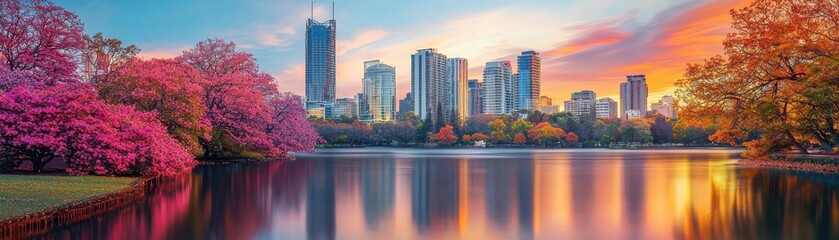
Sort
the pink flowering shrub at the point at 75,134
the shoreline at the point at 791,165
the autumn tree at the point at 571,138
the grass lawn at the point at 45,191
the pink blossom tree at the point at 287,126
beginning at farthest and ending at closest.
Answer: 1. the autumn tree at the point at 571,138
2. the pink blossom tree at the point at 287,126
3. the shoreline at the point at 791,165
4. the pink flowering shrub at the point at 75,134
5. the grass lawn at the point at 45,191

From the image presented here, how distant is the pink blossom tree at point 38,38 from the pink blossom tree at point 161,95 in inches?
82.9

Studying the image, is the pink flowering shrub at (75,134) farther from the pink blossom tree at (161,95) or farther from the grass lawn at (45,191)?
the pink blossom tree at (161,95)

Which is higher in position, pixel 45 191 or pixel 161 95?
pixel 161 95

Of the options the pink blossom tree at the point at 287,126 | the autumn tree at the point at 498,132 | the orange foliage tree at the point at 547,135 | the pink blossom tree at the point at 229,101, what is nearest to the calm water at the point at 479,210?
the pink blossom tree at the point at 229,101

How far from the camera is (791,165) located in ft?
95.9

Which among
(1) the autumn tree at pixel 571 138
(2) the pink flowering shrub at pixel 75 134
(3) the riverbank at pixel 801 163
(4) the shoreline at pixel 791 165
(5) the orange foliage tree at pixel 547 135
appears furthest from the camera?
(1) the autumn tree at pixel 571 138

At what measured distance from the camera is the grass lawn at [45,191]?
38.6ft

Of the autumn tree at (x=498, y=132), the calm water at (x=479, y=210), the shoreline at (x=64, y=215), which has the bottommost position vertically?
the calm water at (x=479, y=210)

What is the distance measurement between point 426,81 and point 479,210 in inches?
7020

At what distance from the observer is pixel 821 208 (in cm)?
1369

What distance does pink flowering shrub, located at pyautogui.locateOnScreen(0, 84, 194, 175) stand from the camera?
18.8 metres

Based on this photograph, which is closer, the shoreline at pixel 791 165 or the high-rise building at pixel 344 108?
the shoreline at pixel 791 165

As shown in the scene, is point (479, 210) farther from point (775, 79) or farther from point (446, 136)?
point (446, 136)

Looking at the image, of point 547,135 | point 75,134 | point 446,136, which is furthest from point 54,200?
point 446,136
